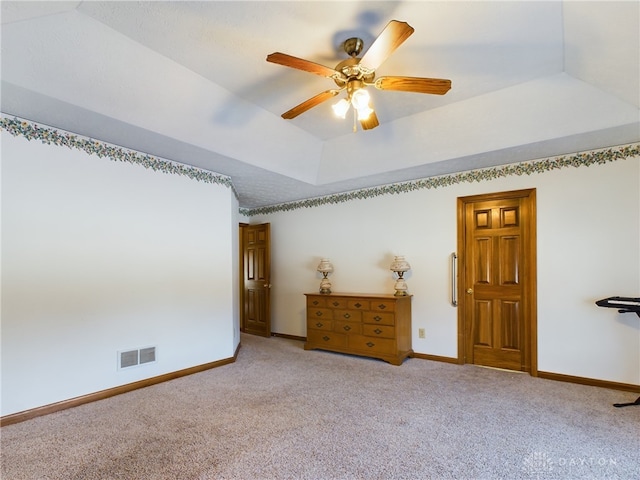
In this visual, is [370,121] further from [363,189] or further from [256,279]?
[256,279]

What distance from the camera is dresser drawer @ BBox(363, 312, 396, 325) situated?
162 inches

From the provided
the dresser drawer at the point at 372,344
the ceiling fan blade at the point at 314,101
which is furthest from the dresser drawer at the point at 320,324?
the ceiling fan blade at the point at 314,101

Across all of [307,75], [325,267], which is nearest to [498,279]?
[325,267]

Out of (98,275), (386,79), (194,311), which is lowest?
(194,311)

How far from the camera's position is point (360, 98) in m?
2.35

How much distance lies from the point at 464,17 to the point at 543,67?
100 centimetres

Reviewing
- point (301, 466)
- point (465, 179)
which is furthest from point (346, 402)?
point (465, 179)

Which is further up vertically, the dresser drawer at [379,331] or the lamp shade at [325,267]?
the lamp shade at [325,267]

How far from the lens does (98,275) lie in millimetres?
3109

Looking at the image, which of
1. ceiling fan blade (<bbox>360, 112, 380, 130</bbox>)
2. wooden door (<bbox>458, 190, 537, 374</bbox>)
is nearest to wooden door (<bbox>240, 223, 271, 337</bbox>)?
wooden door (<bbox>458, 190, 537, 374</bbox>)

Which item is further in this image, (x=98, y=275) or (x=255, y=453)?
(x=98, y=275)

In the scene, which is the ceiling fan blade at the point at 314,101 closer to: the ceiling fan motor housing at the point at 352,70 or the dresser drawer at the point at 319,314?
the ceiling fan motor housing at the point at 352,70

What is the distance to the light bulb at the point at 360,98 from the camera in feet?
7.64

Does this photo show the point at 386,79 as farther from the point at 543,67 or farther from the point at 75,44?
the point at 75,44
